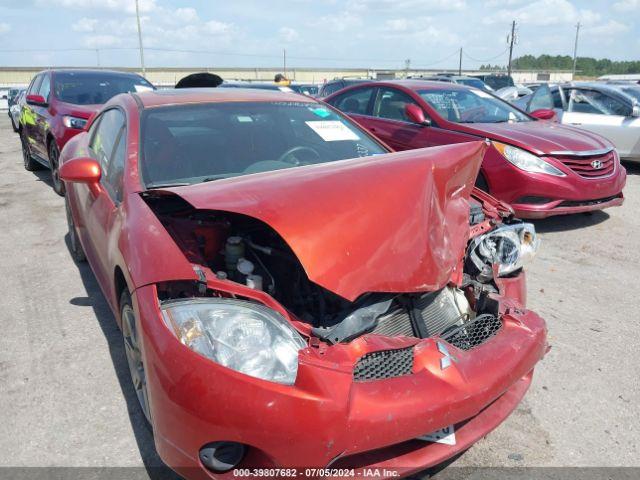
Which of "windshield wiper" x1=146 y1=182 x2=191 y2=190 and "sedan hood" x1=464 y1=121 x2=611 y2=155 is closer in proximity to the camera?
"windshield wiper" x1=146 y1=182 x2=191 y2=190

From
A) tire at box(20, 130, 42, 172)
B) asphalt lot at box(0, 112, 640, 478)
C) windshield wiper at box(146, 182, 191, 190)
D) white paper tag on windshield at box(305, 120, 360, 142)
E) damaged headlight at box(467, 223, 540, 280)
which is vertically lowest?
asphalt lot at box(0, 112, 640, 478)

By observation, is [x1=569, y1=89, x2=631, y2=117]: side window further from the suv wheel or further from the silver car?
the suv wheel

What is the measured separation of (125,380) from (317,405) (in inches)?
59.8

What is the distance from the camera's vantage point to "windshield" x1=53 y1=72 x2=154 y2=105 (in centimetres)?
727

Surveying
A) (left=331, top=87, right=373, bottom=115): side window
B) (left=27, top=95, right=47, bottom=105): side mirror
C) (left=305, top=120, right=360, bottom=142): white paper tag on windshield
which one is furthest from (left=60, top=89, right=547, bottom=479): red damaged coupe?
(left=27, top=95, right=47, bottom=105): side mirror

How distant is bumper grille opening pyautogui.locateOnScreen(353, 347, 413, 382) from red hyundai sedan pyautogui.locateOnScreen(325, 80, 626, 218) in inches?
146

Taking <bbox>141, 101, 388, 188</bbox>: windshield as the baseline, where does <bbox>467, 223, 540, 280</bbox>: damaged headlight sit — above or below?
below

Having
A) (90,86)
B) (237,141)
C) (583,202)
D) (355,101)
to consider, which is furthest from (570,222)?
(90,86)

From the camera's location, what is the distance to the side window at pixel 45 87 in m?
7.38

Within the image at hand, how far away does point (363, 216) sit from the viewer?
2135 mm

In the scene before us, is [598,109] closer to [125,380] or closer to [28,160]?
[125,380]

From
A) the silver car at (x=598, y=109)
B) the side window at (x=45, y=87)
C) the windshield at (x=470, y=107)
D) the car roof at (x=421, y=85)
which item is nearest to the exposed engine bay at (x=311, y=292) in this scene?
the windshield at (x=470, y=107)

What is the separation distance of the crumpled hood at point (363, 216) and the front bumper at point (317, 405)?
27 cm

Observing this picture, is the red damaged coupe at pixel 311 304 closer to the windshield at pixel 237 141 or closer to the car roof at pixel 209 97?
the windshield at pixel 237 141
